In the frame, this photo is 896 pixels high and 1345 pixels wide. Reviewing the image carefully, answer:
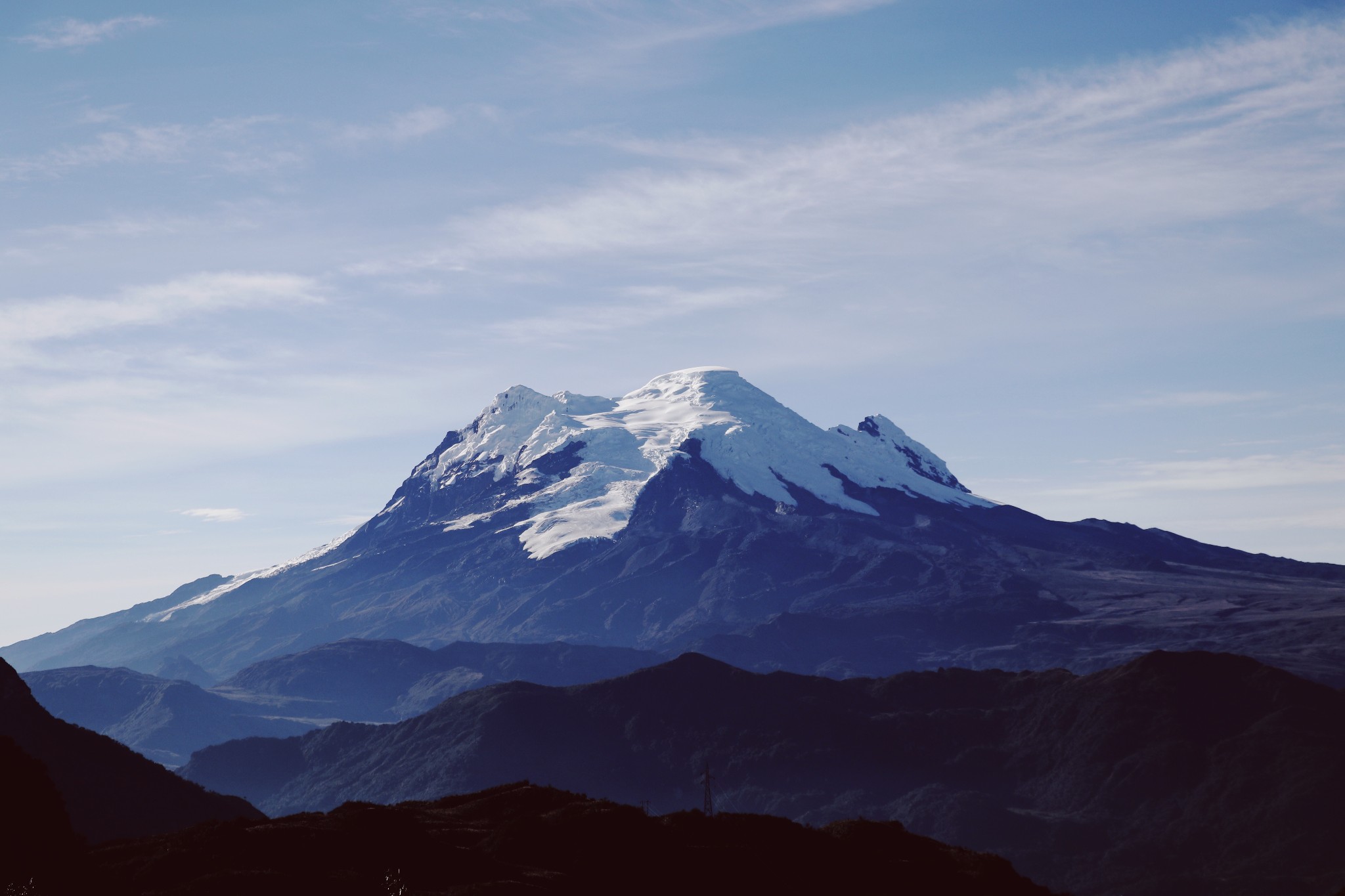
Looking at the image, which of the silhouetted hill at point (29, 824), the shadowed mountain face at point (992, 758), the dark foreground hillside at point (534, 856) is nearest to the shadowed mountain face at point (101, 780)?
the dark foreground hillside at point (534, 856)

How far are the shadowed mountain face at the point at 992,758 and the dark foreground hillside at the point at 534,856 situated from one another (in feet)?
208

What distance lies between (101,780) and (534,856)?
45.3 meters

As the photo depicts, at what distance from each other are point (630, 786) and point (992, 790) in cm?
4289

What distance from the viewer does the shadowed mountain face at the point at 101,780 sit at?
86.8 m

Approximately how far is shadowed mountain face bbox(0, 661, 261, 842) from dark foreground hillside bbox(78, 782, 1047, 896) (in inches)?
1133

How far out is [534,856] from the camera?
58.1 m

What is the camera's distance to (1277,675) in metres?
159

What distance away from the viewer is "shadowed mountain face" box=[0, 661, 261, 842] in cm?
8675

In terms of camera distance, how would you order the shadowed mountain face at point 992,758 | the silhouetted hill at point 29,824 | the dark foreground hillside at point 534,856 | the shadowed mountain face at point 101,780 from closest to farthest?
1. the silhouetted hill at point 29,824
2. the dark foreground hillside at point 534,856
3. the shadowed mountain face at point 101,780
4. the shadowed mountain face at point 992,758

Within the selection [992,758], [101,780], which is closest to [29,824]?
[101,780]

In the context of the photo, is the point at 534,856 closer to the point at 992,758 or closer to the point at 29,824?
the point at 29,824

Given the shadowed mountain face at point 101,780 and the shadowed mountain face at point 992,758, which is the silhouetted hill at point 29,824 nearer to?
the shadowed mountain face at point 101,780

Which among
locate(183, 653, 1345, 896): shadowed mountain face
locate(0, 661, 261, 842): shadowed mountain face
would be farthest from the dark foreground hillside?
locate(183, 653, 1345, 896): shadowed mountain face

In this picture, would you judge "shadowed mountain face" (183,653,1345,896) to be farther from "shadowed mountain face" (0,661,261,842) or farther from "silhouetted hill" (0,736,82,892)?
"silhouetted hill" (0,736,82,892)
